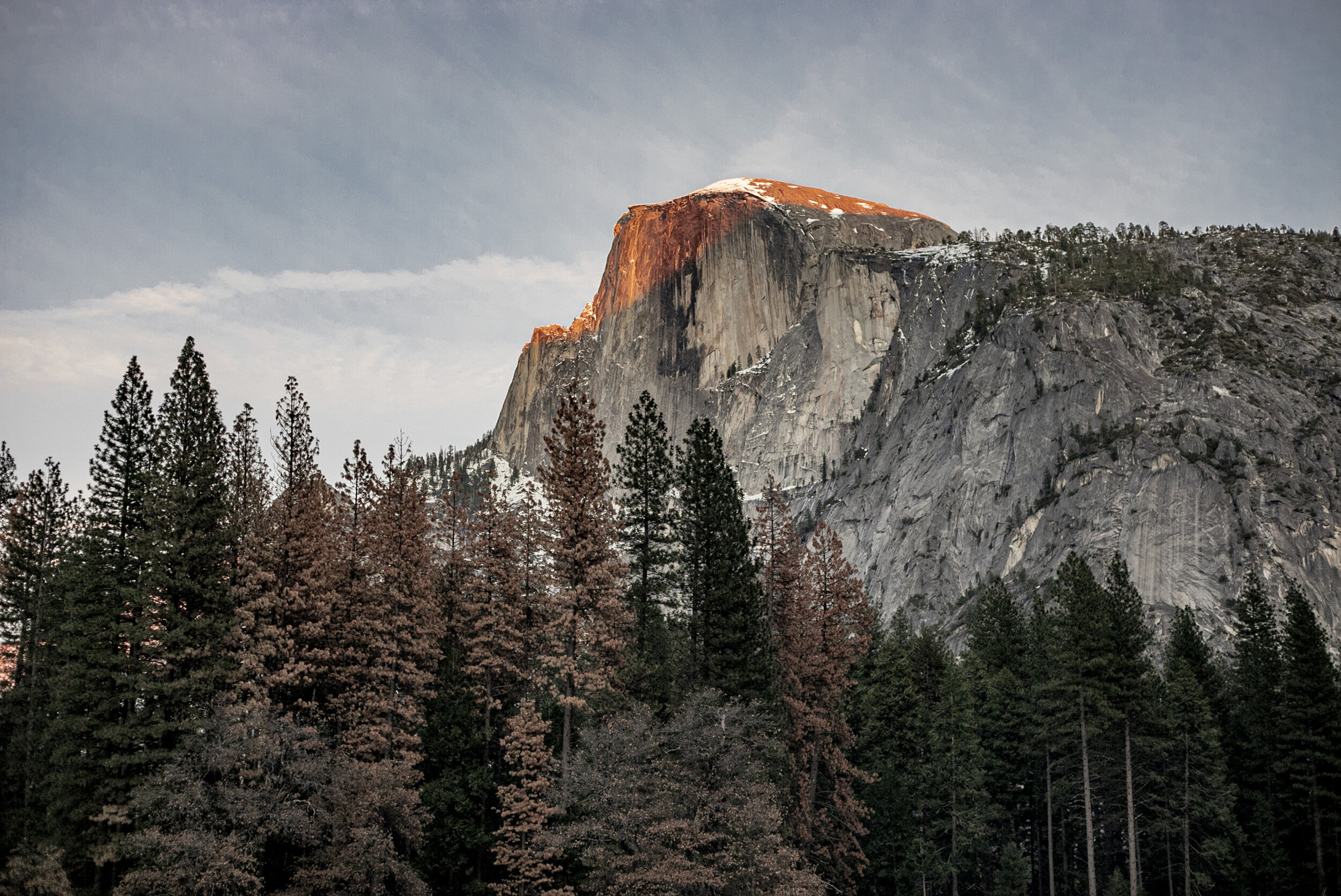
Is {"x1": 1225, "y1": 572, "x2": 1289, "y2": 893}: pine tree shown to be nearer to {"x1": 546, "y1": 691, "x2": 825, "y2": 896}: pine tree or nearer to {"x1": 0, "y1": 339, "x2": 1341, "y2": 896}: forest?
{"x1": 0, "y1": 339, "x2": 1341, "y2": 896}: forest

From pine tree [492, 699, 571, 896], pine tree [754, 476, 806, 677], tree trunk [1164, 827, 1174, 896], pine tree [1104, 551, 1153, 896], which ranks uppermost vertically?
pine tree [754, 476, 806, 677]

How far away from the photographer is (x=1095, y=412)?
419 feet

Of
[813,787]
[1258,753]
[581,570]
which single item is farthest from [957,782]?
[581,570]

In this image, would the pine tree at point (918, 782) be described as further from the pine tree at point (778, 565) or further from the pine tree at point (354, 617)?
the pine tree at point (354, 617)

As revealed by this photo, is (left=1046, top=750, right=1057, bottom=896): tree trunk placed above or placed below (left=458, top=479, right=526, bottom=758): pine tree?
below

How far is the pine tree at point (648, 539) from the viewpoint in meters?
36.9

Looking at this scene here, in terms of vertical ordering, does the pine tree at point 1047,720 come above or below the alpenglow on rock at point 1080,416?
below

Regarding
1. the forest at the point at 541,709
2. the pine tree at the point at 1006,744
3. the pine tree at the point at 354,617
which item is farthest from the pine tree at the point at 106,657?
the pine tree at the point at 1006,744

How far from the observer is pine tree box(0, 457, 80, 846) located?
3597 cm

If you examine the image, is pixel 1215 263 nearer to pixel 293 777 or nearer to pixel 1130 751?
pixel 1130 751

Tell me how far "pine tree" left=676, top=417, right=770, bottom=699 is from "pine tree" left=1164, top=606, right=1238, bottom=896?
22.3m

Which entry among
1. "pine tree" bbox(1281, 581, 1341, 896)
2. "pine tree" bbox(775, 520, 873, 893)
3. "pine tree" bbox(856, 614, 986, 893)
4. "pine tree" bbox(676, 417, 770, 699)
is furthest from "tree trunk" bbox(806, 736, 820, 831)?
"pine tree" bbox(1281, 581, 1341, 896)

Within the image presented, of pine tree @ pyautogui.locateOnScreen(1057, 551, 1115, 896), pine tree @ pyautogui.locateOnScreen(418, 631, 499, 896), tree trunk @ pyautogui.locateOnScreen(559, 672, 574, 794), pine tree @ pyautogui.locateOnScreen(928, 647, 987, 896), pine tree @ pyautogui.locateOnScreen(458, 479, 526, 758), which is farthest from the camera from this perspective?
pine tree @ pyautogui.locateOnScreen(928, 647, 987, 896)

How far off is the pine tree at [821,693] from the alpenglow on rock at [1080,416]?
72.5m
